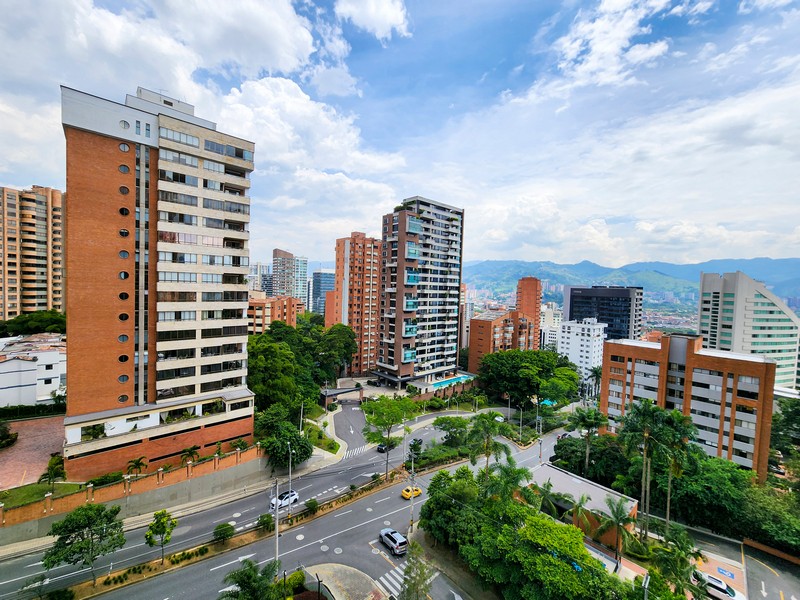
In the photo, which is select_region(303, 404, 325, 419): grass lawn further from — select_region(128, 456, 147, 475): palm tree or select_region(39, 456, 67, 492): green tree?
select_region(39, 456, 67, 492): green tree

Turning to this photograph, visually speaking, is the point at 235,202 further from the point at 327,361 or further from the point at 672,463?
the point at 672,463

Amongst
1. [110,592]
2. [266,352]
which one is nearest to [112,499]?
[110,592]

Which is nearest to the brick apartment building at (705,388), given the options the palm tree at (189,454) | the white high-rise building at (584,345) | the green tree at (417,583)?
the green tree at (417,583)

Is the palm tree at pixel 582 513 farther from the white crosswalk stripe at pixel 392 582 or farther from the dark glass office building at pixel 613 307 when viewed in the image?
the dark glass office building at pixel 613 307

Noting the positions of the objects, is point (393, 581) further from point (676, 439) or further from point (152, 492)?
point (676, 439)

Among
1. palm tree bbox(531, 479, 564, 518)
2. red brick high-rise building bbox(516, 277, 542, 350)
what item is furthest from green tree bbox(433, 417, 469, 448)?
red brick high-rise building bbox(516, 277, 542, 350)
